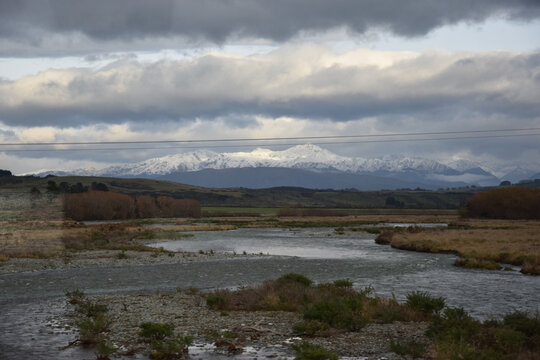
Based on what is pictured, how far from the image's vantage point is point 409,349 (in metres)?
16.6

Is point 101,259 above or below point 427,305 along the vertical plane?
below

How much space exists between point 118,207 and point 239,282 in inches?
5322

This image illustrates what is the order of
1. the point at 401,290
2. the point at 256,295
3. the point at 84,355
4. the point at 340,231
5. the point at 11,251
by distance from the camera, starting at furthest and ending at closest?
1. the point at 340,231
2. the point at 11,251
3. the point at 401,290
4. the point at 256,295
5. the point at 84,355

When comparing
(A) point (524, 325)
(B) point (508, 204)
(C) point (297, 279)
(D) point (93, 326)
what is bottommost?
(C) point (297, 279)

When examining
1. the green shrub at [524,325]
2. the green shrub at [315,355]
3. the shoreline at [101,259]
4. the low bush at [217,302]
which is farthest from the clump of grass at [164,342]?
the shoreline at [101,259]

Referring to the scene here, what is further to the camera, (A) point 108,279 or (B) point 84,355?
(A) point 108,279

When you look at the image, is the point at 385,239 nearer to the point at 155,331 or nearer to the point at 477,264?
the point at 477,264

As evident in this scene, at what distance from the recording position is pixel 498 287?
32.4 metres

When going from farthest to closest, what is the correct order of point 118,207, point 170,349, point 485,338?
point 118,207, point 485,338, point 170,349

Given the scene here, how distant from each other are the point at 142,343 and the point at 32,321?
7.05 m

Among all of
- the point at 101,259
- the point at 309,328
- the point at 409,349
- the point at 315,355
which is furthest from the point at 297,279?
the point at 101,259

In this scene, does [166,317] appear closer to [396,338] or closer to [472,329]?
[396,338]

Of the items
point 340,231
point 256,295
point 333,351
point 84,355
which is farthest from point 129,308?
point 340,231

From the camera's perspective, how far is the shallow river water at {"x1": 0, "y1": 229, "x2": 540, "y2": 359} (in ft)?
68.2
